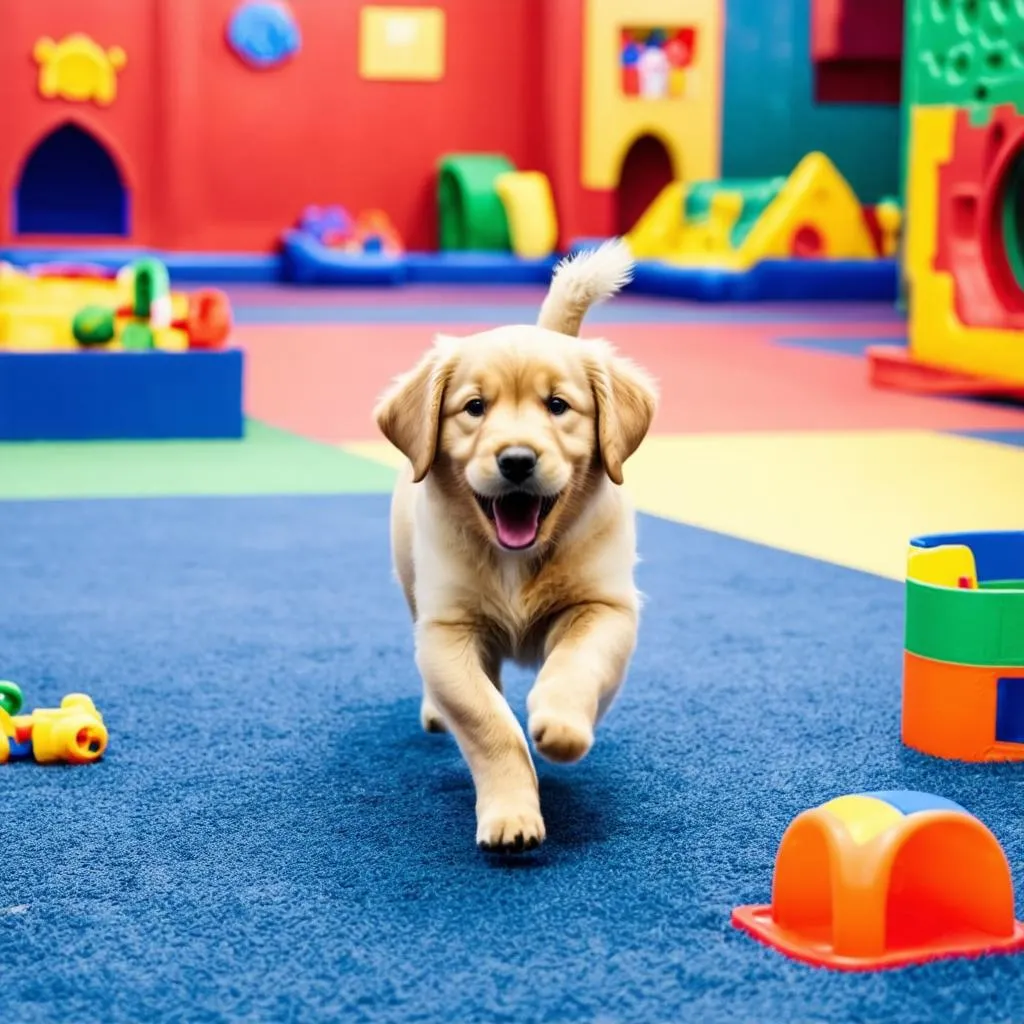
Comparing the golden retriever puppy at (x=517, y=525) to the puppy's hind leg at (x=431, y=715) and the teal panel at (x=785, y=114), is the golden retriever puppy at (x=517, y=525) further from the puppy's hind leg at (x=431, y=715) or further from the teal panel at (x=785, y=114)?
the teal panel at (x=785, y=114)

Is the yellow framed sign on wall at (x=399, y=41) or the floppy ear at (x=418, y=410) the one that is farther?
the yellow framed sign on wall at (x=399, y=41)

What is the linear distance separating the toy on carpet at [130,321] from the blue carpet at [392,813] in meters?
2.37

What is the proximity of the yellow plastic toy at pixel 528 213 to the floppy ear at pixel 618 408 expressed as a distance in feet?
42.4

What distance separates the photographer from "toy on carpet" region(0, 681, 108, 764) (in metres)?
2.51

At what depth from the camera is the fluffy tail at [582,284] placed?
8.49ft

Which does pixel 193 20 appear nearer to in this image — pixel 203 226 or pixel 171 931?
pixel 203 226

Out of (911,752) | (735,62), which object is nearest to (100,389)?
(911,752)

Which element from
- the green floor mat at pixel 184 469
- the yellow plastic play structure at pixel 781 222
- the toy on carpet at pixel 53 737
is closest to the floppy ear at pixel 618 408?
the toy on carpet at pixel 53 737

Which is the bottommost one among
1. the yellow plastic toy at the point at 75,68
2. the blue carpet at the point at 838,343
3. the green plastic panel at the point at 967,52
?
the blue carpet at the point at 838,343

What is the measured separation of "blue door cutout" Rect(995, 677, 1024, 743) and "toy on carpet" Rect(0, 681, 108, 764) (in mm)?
1339

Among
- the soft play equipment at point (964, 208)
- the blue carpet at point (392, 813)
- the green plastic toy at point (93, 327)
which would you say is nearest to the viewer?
the blue carpet at point (392, 813)

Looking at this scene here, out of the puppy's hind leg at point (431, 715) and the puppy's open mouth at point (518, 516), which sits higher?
the puppy's open mouth at point (518, 516)

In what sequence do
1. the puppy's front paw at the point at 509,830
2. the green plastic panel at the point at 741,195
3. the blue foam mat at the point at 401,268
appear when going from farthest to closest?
the blue foam mat at the point at 401,268 → the green plastic panel at the point at 741,195 → the puppy's front paw at the point at 509,830

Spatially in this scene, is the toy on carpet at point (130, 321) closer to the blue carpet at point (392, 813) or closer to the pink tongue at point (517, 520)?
the blue carpet at point (392, 813)
